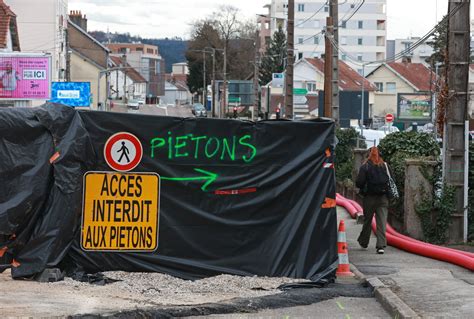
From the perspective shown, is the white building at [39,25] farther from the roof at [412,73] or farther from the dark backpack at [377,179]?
the dark backpack at [377,179]

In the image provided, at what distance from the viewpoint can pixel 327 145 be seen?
10.9m

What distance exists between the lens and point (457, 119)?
1446cm

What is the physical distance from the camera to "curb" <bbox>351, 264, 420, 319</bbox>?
8.77 m

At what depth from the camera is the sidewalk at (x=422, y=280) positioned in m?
9.23

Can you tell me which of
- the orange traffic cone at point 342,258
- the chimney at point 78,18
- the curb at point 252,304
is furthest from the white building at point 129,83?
the curb at point 252,304

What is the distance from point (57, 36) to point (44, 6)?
8.53ft

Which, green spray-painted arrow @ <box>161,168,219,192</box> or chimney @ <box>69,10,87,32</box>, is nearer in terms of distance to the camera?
green spray-painted arrow @ <box>161,168,219,192</box>

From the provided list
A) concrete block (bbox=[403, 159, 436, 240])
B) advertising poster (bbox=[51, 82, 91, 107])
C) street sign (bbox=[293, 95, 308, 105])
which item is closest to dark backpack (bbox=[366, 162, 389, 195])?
Result: concrete block (bbox=[403, 159, 436, 240])

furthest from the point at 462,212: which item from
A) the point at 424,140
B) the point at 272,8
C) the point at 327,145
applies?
the point at 272,8

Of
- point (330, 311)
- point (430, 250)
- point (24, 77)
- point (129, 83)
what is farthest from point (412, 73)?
point (330, 311)

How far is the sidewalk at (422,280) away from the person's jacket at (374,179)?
103 centimetres

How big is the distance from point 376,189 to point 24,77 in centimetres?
3641

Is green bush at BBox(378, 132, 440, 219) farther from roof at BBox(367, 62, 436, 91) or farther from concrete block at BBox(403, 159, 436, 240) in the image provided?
roof at BBox(367, 62, 436, 91)

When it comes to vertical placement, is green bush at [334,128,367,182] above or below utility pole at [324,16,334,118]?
below
